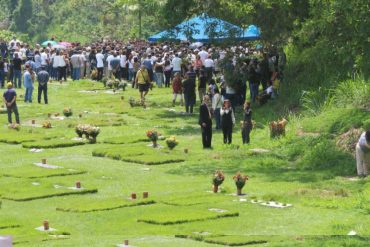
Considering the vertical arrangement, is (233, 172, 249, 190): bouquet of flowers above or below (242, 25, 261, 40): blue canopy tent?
below

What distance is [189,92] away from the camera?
5228cm

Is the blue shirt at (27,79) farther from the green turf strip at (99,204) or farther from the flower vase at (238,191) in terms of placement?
the flower vase at (238,191)

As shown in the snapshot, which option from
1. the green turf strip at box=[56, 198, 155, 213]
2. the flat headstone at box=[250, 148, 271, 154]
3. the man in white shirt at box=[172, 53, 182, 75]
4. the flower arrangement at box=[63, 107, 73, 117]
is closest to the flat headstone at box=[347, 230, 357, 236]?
the green turf strip at box=[56, 198, 155, 213]

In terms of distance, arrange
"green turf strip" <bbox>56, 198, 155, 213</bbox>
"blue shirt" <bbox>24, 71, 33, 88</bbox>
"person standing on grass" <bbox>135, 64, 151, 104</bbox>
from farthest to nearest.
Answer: "blue shirt" <bbox>24, 71, 33, 88</bbox> < "person standing on grass" <bbox>135, 64, 151, 104</bbox> < "green turf strip" <bbox>56, 198, 155, 213</bbox>

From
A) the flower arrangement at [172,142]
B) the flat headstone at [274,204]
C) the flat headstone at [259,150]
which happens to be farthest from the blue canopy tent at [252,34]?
the flat headstone at [274,204]

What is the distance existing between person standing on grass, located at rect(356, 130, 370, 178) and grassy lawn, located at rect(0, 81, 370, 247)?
63 cm

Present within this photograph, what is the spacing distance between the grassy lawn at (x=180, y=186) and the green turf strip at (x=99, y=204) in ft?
0.10

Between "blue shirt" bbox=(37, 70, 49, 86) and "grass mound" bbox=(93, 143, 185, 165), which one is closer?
"grass mound" bbox=(93, 143, 185, 165)

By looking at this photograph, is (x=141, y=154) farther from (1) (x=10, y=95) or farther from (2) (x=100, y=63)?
(2) (x=100, y=63)

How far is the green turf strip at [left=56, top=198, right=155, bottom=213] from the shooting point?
1224 inches

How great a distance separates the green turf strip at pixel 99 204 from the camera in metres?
31.1

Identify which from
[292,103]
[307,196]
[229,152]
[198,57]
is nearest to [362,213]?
[307,196]

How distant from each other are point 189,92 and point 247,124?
1070 centimetres

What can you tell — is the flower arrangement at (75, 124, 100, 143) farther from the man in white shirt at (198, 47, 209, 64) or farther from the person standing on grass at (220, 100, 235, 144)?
the man in white shirt at (198, 47, 209, 64)
